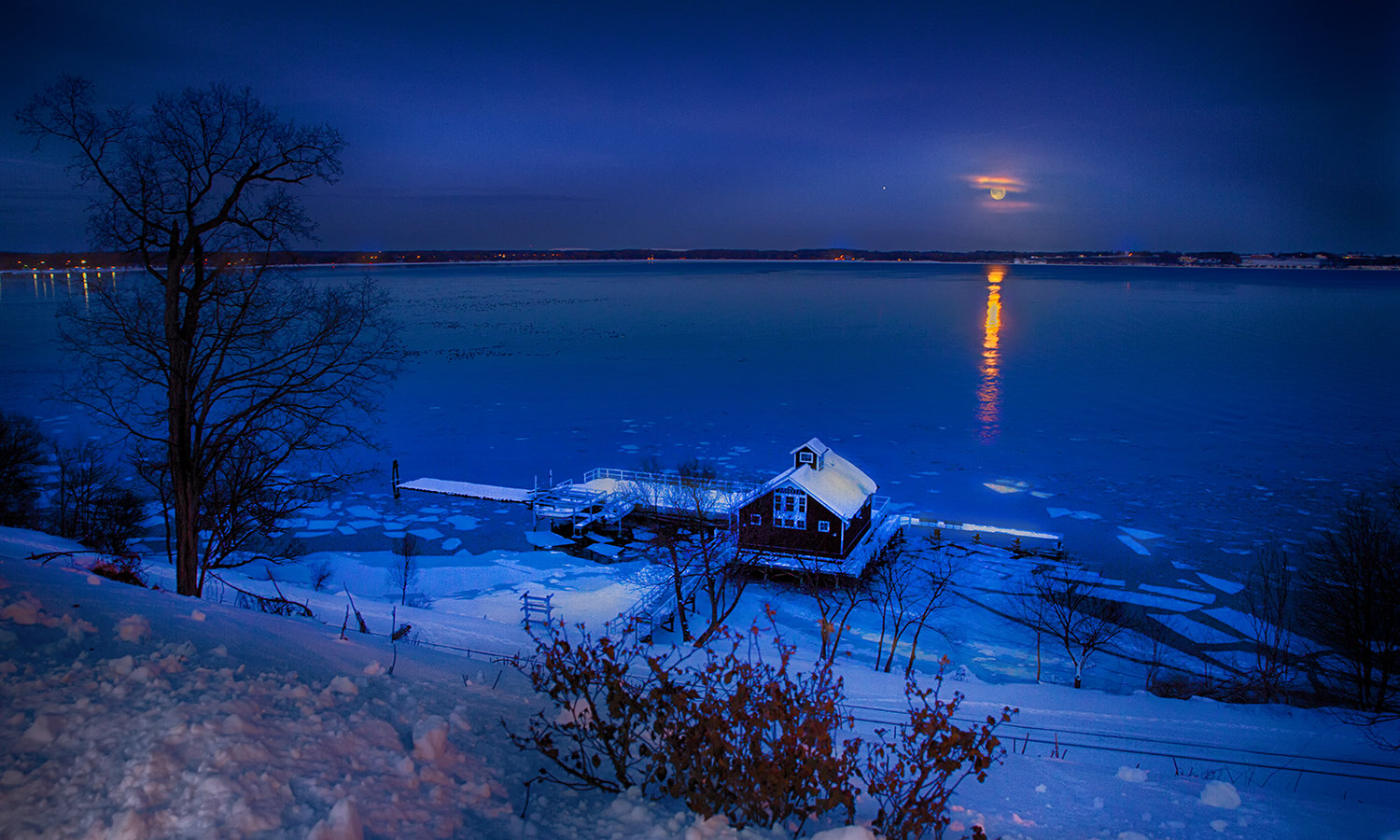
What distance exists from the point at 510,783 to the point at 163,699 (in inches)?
97.3

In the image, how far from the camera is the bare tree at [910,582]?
855 inches

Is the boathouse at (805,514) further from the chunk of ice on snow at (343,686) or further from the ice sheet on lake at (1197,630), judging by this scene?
the chunk of ice on snow at (343,686)

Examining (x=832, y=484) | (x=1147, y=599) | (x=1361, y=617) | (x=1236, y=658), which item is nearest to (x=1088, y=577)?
(x=1147, y=599)

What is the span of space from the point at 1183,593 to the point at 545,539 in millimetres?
21161

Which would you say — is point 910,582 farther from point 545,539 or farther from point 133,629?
point 133,629

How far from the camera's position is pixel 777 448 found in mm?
40562

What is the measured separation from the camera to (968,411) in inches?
1998

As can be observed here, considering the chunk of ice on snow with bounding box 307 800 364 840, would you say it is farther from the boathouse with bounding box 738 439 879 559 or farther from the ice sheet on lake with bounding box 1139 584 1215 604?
the ice sheet on lake with bounding box 1139 584 1215 604

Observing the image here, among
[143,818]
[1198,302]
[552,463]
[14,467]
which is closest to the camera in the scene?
[143,818]

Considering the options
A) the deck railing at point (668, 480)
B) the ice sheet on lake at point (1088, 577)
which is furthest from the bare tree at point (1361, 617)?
the deck railing at point (668, 480)

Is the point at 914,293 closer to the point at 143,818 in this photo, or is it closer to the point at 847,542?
the point at 847,542

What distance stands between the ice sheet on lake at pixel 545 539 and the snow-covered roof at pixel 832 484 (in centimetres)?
780

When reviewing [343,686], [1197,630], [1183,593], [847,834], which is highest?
[343,686]

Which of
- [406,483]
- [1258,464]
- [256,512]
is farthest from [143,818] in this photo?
[1258,464]
